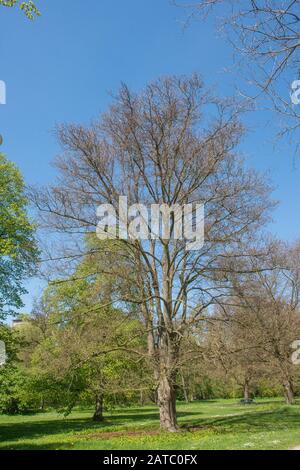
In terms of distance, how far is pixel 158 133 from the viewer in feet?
52.8

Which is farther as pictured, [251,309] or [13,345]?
[13,345]

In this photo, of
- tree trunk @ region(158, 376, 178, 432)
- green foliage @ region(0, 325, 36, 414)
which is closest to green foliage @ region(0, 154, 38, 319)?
green foliage @ region(0, 325, 36, 414)

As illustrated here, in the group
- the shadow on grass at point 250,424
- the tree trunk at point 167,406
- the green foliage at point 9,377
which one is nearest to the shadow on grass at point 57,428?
the green foliage at point 9,377

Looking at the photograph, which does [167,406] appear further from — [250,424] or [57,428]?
[57,428]

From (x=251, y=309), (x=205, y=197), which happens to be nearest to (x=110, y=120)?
(x=205, y=197)

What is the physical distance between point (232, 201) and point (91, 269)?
5635 millimetres

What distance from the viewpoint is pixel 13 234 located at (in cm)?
2159

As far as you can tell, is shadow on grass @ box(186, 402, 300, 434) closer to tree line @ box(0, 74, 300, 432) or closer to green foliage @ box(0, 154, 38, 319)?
tree line @ box(0, 74, 300, 432)

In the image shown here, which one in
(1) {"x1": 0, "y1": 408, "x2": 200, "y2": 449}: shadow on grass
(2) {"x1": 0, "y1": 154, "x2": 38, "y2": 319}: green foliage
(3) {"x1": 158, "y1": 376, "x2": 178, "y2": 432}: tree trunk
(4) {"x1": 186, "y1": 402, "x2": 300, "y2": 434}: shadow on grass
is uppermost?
(2) {"x1": 0, "y1": 154, "x2": 38, "y2": 319}: green foliage

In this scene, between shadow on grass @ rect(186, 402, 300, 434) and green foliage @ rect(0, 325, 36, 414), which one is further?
green foliage @ rect(0, 325, 36, 414)

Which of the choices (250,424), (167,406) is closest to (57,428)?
(167,406)

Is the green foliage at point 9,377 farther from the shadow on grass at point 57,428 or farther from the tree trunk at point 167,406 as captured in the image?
the tree trunk at point 167,406

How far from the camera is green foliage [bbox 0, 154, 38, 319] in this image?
21.2m
